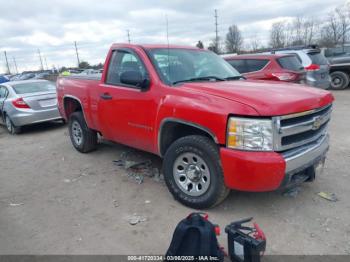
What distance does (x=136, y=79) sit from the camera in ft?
12.8

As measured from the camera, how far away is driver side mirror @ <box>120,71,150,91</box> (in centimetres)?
389

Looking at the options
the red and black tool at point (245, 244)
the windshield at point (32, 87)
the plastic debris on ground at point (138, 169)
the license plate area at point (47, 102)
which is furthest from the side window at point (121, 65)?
the windshield at point (32, 87)

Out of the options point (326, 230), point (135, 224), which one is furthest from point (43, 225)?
point (326, 230)

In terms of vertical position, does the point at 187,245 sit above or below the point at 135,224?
above

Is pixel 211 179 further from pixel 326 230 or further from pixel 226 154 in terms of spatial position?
pixel 326 230

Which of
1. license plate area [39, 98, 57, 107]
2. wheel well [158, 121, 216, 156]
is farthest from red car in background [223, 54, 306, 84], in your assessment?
license plate area [39, 98, 57, 107]

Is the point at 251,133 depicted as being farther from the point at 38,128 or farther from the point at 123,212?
the point at 38,128

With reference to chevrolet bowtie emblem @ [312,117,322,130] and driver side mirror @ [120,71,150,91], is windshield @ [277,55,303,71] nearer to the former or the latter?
chevrolet bowtie emblem @ [312,117,322,130]

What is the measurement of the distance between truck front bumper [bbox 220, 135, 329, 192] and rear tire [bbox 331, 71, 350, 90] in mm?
11884

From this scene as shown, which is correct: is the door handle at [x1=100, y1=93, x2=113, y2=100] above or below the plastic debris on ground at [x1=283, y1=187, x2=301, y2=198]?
above

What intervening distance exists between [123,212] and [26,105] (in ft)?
19.3

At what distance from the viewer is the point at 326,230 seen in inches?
126

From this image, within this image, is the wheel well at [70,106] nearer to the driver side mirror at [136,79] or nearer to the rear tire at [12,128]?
the driver side mirror at [136,79]

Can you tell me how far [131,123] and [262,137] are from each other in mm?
1997
